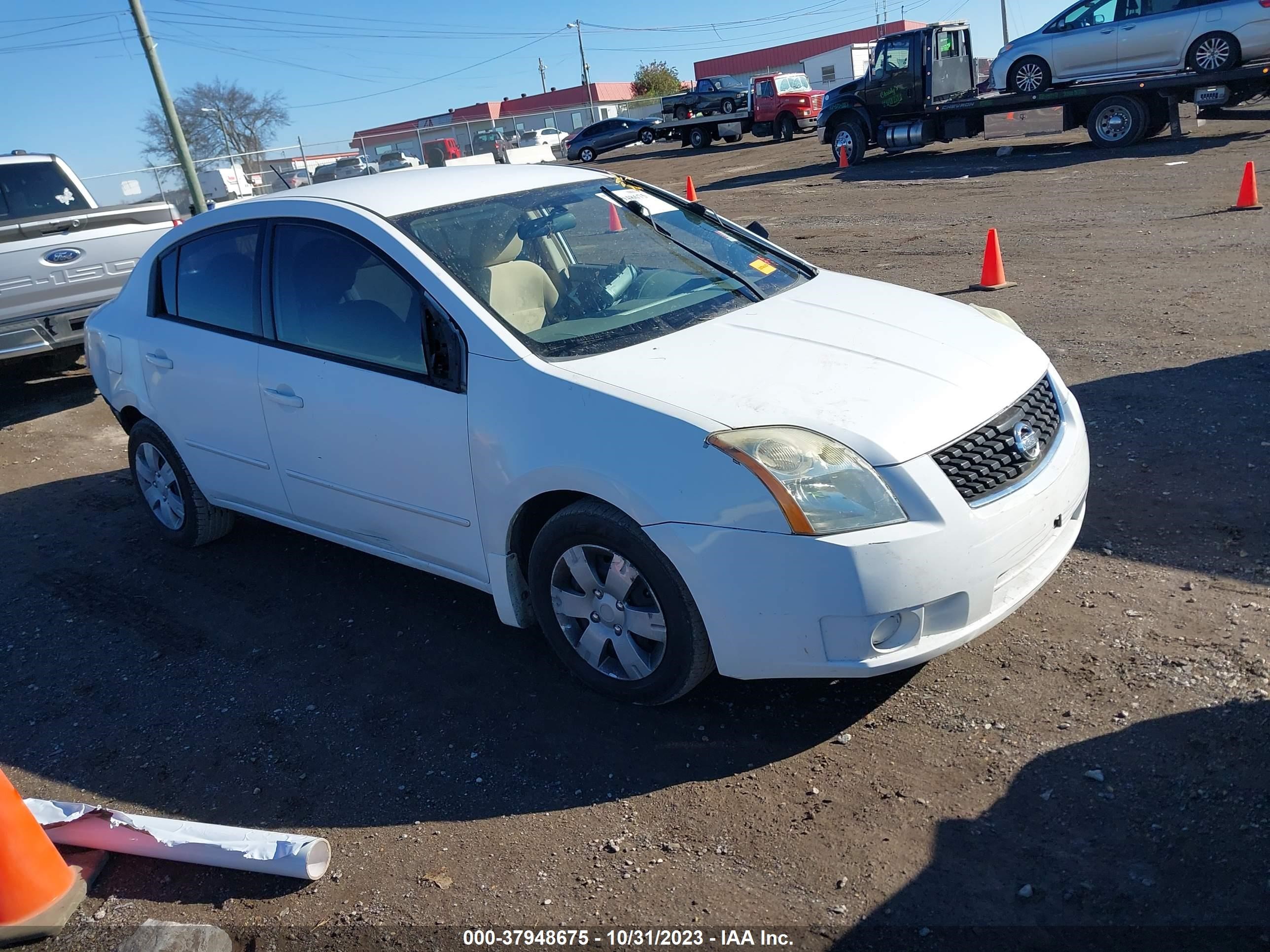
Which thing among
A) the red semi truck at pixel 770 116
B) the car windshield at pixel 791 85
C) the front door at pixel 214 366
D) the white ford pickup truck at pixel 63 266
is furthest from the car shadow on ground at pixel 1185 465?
the car windshield at pixel 791 85

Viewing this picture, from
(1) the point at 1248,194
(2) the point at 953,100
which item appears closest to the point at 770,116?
(2) the point at 953,100

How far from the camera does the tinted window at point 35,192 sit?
1012cm

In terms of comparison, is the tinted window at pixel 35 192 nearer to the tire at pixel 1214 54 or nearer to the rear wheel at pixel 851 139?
the rear wheel at pixel 851 139

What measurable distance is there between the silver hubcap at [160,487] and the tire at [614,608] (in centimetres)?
271

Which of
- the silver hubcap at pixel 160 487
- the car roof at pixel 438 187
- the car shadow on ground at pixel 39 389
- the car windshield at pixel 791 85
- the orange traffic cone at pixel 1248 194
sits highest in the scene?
the car roof at pixel 438 187

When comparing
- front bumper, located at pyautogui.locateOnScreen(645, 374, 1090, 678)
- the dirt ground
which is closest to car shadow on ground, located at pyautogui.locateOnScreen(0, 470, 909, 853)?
the dirt ground

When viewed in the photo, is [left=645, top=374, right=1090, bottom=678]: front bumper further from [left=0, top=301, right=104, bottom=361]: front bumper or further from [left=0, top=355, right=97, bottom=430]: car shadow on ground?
[left=0, top=355, right=97, bottom=430]: car shadow on ground

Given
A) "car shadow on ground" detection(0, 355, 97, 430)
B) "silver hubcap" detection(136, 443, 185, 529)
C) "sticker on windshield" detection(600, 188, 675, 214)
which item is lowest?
"car shadow on ground" detection(0, 355, 97, 430)

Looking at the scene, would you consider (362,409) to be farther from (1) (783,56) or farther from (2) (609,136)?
(1) (783,56)

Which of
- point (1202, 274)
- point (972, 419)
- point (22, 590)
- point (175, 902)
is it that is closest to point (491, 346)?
point (972, 419)

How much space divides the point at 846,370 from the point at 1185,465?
2.59 m

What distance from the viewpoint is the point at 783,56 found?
261 ft

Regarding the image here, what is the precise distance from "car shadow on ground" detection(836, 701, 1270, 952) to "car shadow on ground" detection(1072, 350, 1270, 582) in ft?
4.17

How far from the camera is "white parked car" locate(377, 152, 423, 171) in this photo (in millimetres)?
36500
